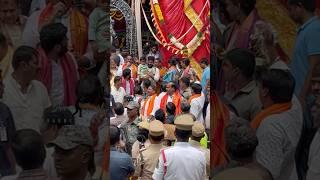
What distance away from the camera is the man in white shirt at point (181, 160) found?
5812mm

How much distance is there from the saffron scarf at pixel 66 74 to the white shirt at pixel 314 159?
1.68 meters

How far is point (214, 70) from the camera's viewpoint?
13.8 ft

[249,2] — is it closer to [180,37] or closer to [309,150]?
[309,150]

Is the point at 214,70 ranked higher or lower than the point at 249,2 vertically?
lower

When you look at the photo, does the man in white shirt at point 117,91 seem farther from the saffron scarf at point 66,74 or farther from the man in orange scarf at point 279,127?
the man in orange scarf at point 279,127

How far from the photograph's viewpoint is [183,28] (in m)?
17.5

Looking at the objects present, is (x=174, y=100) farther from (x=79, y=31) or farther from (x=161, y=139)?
(x=79, y=31)

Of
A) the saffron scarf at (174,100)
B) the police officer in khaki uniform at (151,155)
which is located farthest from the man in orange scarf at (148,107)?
the police officer in khaki uniform at (151,155)

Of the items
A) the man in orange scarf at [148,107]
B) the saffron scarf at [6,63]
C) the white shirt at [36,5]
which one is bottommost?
the man in orange scarf at [148,107]

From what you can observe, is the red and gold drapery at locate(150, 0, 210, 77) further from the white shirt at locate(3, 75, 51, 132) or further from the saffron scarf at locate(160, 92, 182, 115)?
the white shirt at locate(3, 75, 51, 132)

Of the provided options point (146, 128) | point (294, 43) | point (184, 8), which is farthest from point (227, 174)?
point (184, 8)

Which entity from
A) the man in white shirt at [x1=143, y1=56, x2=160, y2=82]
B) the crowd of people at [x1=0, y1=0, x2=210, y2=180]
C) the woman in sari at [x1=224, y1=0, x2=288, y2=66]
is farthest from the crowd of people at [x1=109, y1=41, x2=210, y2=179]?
the man in white shirt at [x1=143, y1=56, x2=160, y2=82]

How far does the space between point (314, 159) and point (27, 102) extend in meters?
1.98

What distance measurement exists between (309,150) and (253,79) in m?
0.59
